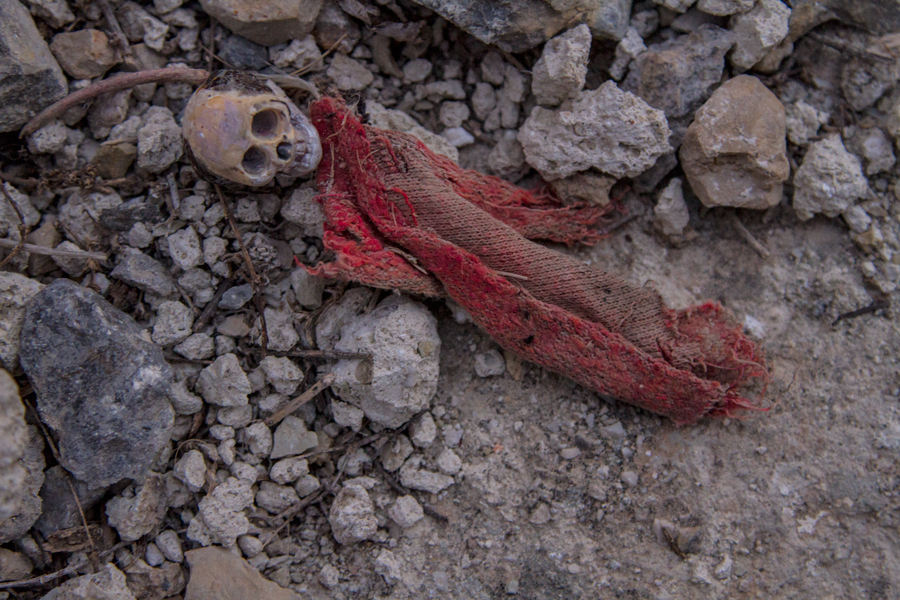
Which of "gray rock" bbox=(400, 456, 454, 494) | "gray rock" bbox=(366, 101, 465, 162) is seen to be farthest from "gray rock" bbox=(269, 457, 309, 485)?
"gray rock" bbox=(366, 101, 465, 162)

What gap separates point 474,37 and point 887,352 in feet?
6.43

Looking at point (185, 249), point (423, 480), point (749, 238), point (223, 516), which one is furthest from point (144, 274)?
point (749, 238)

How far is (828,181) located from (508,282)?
1.29m

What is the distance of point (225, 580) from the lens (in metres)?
1.84

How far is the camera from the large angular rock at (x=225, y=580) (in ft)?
5.97

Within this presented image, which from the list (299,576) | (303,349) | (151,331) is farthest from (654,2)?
(299,576)

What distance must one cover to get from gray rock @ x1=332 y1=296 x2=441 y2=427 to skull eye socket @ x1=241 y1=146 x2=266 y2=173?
609mm

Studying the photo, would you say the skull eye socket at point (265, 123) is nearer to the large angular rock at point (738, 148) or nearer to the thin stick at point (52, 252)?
the thin stick at point (52, 252)

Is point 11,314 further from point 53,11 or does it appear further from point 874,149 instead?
point 874,149

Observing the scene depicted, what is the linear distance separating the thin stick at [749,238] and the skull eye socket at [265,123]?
5.81 ft

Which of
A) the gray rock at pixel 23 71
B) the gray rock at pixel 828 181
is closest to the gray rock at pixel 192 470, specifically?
the gray rock at pixel 23 71

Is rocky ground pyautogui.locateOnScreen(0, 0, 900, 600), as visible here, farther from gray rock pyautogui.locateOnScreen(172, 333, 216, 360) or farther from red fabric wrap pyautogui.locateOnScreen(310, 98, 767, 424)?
red fabric wrap pyautogui.locateOnScreen(310, 98, 767, 424)

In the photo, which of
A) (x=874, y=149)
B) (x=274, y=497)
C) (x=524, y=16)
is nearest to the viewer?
(x=274, y=497)

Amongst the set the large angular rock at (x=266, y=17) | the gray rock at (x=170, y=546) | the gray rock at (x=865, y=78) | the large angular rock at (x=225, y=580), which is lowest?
the gray rock at (x=170, y=546)
